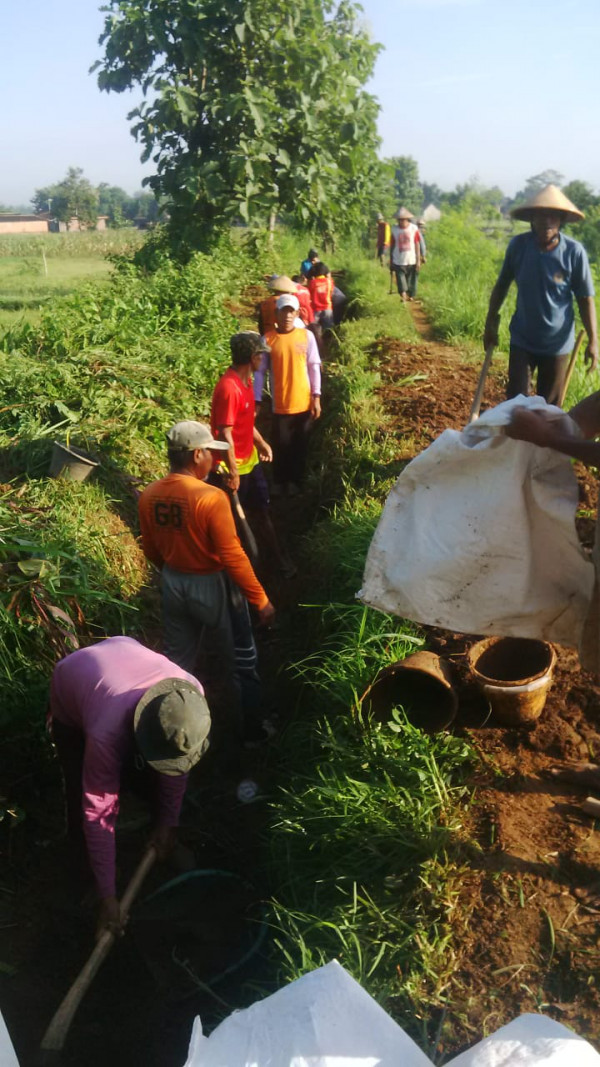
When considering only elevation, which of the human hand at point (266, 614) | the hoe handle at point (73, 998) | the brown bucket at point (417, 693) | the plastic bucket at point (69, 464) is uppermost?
the plastic bucket at point (69, 464)

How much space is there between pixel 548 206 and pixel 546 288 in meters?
0.48

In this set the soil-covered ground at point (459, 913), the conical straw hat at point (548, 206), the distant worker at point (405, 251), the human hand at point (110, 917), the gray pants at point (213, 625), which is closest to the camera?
the soil-covered ground at point (459, 913)

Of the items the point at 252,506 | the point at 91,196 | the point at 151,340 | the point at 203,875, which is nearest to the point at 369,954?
the point at 203,875

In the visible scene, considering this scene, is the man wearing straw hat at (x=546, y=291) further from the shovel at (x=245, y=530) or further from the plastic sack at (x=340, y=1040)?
the plastic sack at (x=340, y=1040)

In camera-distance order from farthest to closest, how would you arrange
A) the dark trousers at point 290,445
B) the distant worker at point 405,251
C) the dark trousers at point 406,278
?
the dark trousers at point 406,278
the distant worker at point 405,251
the dark trousers at point 290,445

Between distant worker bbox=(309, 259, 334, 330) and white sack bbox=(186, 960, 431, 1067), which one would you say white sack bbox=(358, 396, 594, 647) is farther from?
distant worker bbox=(309, 259, 334, 330)

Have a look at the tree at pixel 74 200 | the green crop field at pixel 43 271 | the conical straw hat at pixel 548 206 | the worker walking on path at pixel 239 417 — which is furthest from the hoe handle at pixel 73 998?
the tree at pixel 74 200

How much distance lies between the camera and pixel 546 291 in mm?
5094

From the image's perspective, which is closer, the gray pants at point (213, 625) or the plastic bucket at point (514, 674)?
the plastic bucket at point (514, 674)

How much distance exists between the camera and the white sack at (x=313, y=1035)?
1655 mm

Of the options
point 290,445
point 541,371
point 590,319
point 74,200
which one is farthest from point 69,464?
point 74,200

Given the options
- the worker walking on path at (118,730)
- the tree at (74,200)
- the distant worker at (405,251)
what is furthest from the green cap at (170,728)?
the tree at (74,200)

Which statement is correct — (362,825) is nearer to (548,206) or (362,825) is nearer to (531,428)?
(531,428)

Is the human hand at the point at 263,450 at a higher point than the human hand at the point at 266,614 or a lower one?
higher
